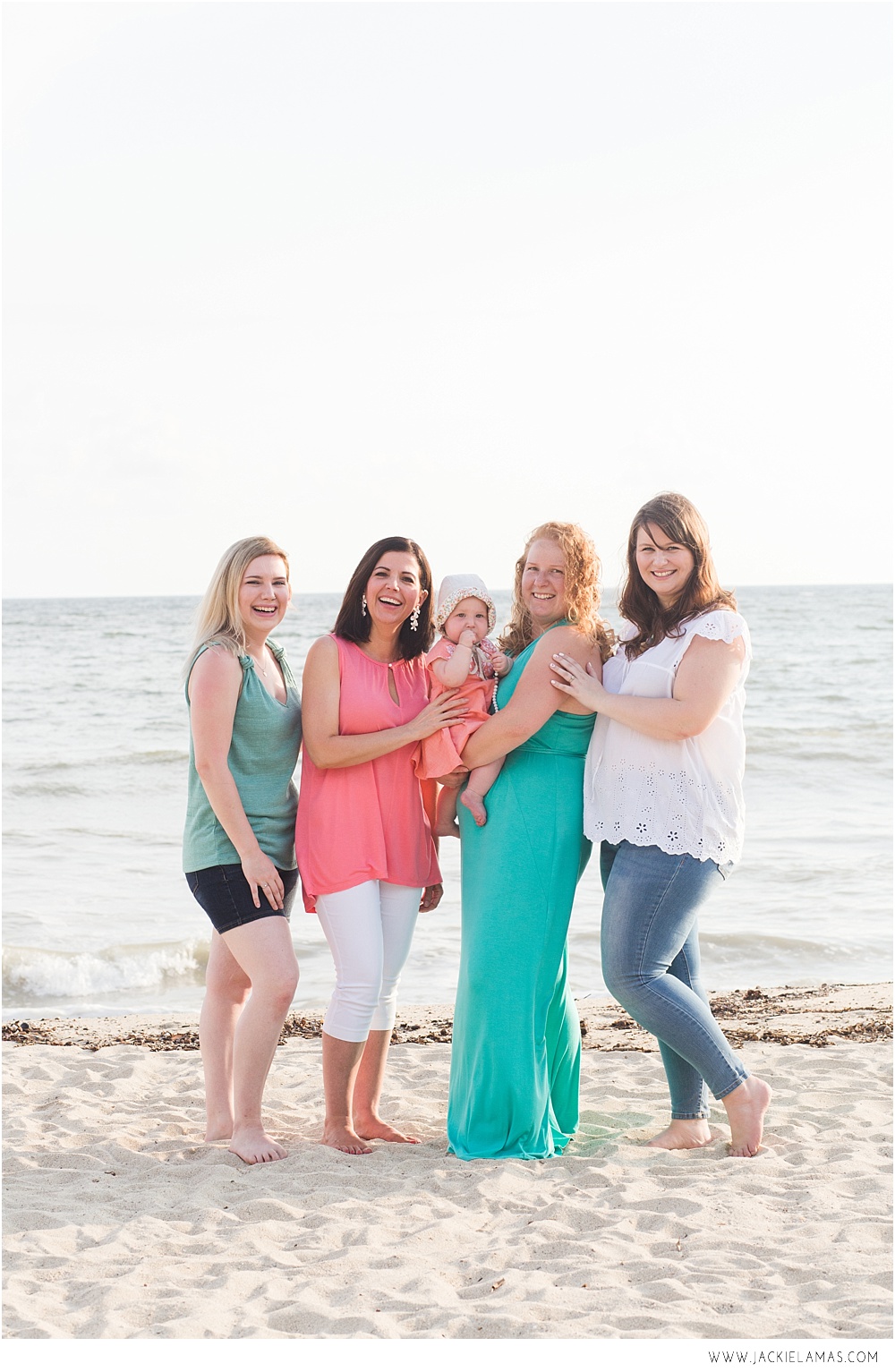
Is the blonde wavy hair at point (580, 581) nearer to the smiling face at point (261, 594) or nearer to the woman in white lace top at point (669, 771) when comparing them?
the woman in white lace top at point (669, 771)

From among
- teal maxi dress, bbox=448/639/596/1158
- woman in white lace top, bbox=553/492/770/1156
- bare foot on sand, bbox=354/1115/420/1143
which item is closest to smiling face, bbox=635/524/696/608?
woman in white lace top, bbox=553/492/770/1156

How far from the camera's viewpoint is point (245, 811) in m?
4.07

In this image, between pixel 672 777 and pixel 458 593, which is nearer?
pixel 672 777

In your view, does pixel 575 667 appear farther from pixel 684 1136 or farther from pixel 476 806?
pixel 684 1136

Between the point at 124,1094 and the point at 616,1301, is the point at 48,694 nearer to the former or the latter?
the point at 124,1094

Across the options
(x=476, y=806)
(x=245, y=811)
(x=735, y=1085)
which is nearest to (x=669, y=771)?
(x=476, y=806)

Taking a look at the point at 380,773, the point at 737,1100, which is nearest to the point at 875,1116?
the point at 737,1100

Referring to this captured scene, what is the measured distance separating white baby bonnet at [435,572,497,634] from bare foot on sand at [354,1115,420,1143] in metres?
1.92

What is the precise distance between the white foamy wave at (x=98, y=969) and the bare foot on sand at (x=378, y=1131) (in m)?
3.45

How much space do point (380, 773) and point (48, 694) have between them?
64.4ft

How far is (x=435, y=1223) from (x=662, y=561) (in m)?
2.27

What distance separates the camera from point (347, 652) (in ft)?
13.6

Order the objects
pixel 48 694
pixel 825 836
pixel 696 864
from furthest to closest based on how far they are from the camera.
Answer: pixel 48 694 → pixel 825 836 → pixel 696 864

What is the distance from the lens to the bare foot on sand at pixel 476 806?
4.12 meters
